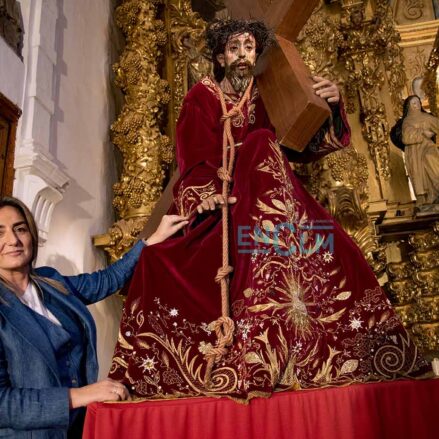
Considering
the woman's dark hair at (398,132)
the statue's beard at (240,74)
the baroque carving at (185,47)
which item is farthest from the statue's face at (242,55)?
the woman's dark hair at (398,132)

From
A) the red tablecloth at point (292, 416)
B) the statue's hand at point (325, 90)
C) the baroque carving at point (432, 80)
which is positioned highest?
the baroque carving at point (432, 80)

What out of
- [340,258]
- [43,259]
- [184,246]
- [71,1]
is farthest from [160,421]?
[71,1]

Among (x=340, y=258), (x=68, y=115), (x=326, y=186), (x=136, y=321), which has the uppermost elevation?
(x=68, y=115)

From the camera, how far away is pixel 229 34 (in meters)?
2.12

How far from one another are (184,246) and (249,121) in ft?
2.29

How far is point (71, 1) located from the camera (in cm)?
326

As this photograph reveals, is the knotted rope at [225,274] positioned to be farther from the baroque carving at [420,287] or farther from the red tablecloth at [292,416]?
the baroque carving at [420,287]

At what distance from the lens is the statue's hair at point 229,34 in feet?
6.59

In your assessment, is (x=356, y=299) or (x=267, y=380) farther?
(x=356, y=299)

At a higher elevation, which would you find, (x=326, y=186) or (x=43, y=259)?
(x=326, y=186)

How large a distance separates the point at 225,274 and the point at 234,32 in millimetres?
1125

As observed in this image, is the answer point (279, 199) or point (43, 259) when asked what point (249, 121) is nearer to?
point (279, 199)

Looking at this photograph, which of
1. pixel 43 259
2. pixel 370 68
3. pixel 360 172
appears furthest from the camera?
pixel 370 68

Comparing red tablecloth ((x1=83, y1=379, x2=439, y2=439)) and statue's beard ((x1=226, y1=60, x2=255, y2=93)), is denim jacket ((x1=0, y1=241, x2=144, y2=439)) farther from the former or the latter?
statue's beard ((x1=226, y1=60, x2=255, y2=93))
